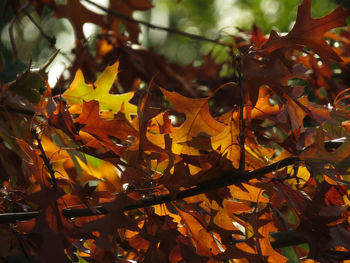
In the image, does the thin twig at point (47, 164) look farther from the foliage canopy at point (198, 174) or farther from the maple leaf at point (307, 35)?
the maple leaf at point (307, 35)

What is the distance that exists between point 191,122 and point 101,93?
0.19 m

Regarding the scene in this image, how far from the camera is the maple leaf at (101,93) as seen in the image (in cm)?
87

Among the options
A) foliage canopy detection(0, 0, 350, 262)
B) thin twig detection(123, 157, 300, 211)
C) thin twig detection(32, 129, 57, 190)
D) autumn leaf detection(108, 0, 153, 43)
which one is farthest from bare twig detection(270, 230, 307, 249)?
autumn leaf detection(108, 0, 153, 43)

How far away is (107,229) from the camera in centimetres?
67

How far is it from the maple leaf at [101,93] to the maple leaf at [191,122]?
0.13m

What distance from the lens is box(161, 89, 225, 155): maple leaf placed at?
2.45ft

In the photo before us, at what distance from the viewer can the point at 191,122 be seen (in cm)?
76

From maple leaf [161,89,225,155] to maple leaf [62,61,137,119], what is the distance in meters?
0.13

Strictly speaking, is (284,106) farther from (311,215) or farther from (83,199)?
(83,199)

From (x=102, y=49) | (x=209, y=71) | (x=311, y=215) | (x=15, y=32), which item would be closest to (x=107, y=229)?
(x=311, y=215)

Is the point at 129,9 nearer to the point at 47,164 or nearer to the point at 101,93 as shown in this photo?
the point at 101,93

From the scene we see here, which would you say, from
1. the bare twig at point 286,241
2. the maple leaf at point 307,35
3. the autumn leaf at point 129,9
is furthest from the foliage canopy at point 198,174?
the autumn leaf at point 129,9

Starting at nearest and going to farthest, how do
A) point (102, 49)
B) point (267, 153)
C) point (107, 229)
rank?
point (107, 229)
point (267, 153)
point (102, 49)

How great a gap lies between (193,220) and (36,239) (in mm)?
234
